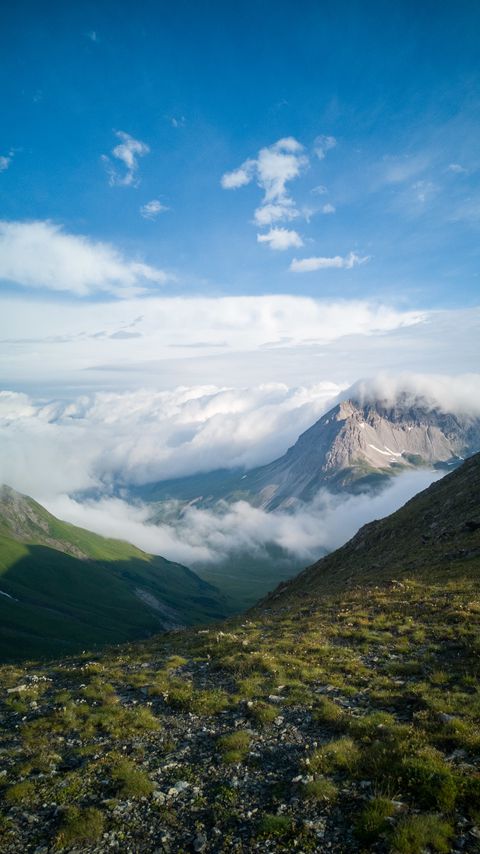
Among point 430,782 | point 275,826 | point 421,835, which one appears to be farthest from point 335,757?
point 421,835

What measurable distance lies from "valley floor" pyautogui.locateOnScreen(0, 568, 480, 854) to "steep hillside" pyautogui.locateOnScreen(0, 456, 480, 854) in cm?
5

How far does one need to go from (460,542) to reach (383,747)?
40.8m

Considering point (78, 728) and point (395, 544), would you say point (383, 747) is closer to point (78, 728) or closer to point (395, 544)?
point (78, 728)

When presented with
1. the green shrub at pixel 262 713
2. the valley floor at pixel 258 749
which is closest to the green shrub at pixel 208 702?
the valley floor at pixel 258 749

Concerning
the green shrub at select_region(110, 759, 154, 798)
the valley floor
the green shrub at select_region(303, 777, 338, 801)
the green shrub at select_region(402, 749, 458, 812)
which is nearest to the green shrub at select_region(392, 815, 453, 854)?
the valley floor

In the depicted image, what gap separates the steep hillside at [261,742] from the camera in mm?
10883

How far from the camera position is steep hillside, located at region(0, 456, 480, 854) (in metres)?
10.9

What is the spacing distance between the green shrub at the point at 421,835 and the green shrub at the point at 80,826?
7.65 metres

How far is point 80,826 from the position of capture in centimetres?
1145

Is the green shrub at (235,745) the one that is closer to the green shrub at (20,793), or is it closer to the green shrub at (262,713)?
the green shrub at (262,713)

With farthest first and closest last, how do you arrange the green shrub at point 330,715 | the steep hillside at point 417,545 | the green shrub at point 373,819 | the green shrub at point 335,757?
the steep hillside at point 417,545 → the green shrub at point 330,715 → the green shrub at point 335,757 → the green shrub at point 373,819

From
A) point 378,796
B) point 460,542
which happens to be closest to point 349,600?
point 460,542

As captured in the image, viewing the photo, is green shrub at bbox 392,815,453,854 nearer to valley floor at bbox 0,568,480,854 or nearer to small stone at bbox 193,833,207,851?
valley floor at bbox 0,568,480,854

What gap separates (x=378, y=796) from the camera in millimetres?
11180
